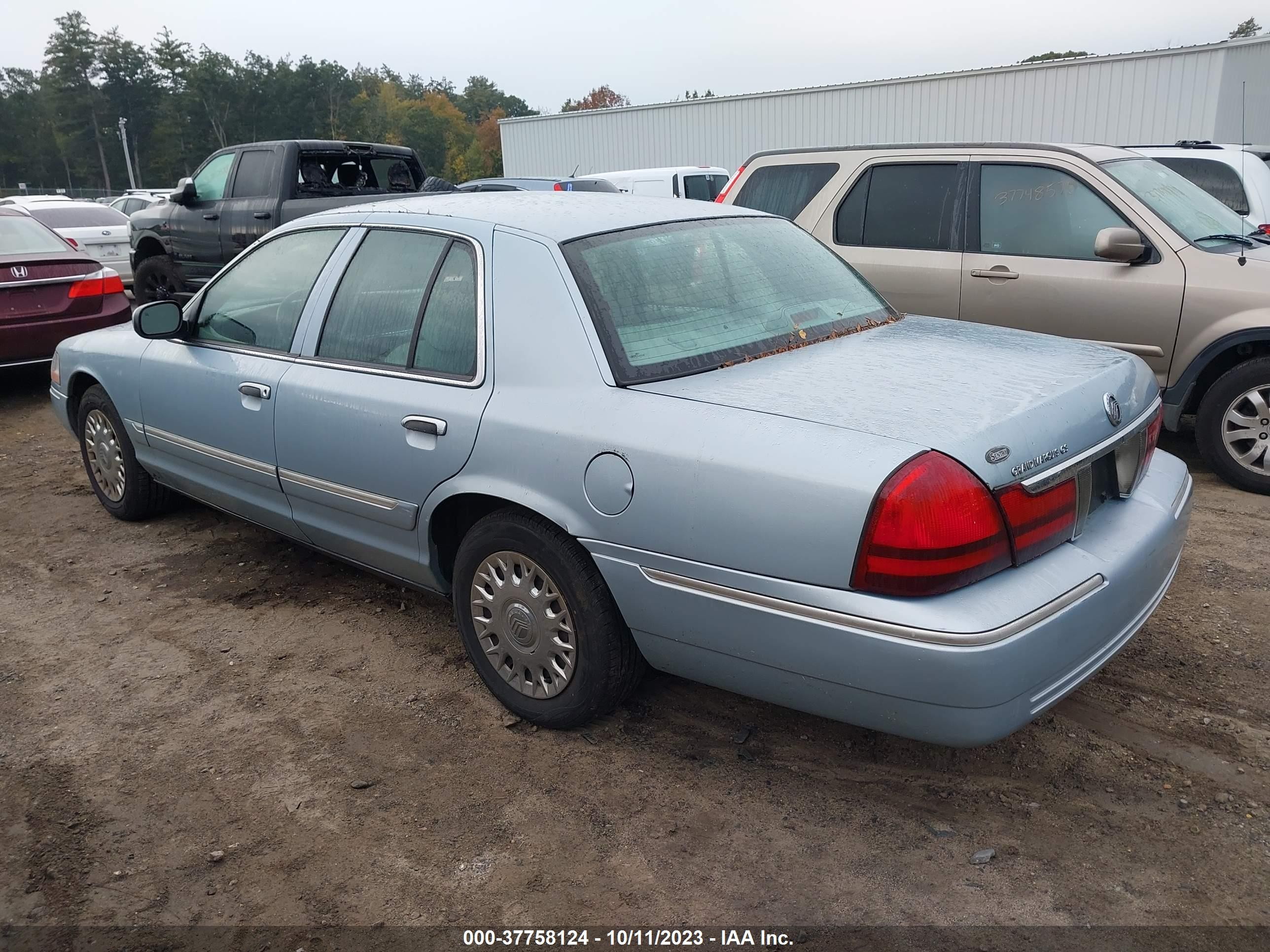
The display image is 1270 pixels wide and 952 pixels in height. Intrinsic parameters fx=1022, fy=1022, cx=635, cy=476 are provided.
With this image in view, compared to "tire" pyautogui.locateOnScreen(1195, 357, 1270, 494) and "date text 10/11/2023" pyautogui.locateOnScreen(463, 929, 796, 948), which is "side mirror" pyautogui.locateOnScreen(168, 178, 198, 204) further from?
"date text 10/11/2023" pyautogui.locateOnScreen(463, 929, 796, 948)

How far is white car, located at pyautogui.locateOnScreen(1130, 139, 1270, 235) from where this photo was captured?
744cm

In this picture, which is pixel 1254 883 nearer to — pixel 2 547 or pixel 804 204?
pixel 804 204

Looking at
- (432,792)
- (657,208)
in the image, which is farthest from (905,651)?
(657,208)

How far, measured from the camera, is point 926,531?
2.36 meters

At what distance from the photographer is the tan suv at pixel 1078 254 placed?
17.5ft

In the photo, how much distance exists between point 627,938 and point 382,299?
2.30 meters

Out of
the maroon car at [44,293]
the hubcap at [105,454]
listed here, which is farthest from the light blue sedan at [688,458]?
the maroon car at [44,293]

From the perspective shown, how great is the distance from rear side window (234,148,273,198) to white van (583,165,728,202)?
6.60 m

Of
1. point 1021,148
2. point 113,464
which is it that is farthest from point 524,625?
point 1021,148

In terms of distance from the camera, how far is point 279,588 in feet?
15.0

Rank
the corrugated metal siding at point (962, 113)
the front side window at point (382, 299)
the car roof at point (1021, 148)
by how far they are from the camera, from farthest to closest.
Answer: the corrugated metal siding at point (962, 113)
the car roof at point (1021, 148)
the front side window at point (382, 299)

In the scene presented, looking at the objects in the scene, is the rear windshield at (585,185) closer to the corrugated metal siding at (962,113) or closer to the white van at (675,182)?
the white van at (675,182)

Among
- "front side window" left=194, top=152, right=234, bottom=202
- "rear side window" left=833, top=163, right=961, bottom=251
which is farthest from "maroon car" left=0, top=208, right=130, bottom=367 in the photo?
"rear side window" left=833, top=163, right=961, bottom=251

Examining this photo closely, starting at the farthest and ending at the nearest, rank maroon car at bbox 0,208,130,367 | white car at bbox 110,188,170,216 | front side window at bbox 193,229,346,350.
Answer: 1. white car at bbox 110,188,170,216
2. maroon car at bbox 0,208,130,367
3. front side window at bbox 193,229,346,350
